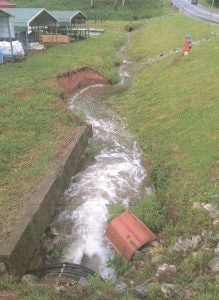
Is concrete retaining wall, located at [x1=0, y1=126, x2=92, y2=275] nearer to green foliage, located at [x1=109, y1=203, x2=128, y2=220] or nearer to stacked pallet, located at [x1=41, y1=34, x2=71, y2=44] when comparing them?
green foliage, located at [x1=109, y1=203, x2=128, y2=220]

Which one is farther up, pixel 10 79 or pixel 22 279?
pixel 10 79

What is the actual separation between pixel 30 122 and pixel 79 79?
1131cm

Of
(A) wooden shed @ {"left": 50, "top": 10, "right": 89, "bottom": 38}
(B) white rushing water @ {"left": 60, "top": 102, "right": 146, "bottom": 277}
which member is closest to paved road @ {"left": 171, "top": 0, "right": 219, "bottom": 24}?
(A) wooden shed @ {"left": 50, "top": 10, "right": 89, "bottom": 38}

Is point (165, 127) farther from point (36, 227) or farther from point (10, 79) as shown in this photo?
point (10, 79)

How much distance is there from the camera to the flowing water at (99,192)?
12125mm

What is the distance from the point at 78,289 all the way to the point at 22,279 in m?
1.66

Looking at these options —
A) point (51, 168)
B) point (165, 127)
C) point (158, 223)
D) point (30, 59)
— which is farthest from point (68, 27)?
point (158, 223)

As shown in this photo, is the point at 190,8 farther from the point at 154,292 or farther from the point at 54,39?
the point at 154,292

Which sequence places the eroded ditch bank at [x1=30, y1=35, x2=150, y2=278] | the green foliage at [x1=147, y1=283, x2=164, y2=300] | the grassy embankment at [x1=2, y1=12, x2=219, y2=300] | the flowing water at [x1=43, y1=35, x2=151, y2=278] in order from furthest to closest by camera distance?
the flowing water at [x1=43, y1=35, x2=151, y2=278] < the eroded ditch bank at [x1=30, y1=35, x2=150, y2=278] < the grassy embankment at [x1=2, y1=12, x2=219, y2=300] < the green foliage at [x1=147, y1=283, x2=164, y2=300]

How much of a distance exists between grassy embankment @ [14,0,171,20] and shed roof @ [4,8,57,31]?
28.3m

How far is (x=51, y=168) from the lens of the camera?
14.8 meters

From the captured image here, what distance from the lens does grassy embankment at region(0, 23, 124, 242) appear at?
13.7m

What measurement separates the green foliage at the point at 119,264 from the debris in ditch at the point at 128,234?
0.58 ft

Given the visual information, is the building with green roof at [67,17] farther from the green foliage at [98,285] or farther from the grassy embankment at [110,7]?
the green foliage at [98,285]
